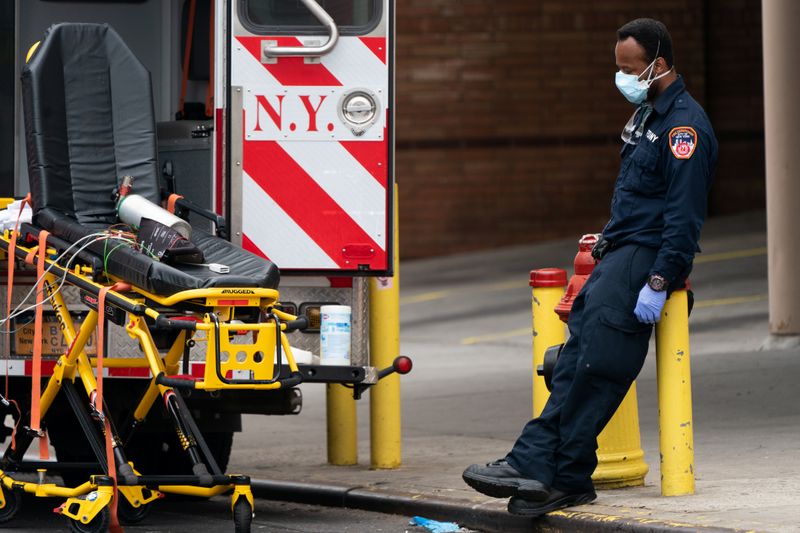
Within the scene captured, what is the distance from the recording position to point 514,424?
9.93 metres

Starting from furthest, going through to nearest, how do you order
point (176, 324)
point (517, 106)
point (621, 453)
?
point (517, 106)
point (621, 453)
point (176, 324)

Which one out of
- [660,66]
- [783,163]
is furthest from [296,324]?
[783,163]

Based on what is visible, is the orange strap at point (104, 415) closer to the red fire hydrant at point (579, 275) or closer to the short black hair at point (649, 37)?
the red fire hydrant at point (579, 275)

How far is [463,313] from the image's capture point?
55.5ft

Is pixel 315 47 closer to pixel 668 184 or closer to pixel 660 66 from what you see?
pixel 660 66

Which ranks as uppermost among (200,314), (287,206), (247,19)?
(247,19)

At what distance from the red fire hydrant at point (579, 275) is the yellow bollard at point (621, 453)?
18.8 inches

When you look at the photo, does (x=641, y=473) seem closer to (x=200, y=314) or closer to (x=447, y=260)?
(x=200, y=314)

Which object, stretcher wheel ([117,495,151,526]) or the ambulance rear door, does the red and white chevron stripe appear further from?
stretcher wheel ([117,495,151,526])

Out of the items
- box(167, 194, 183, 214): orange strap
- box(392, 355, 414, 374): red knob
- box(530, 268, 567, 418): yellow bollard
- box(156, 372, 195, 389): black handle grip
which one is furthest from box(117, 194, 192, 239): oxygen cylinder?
box(530, 268, 567, 418): yellow bollard

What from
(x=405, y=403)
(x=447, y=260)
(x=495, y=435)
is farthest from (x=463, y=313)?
(x=495, y=435)

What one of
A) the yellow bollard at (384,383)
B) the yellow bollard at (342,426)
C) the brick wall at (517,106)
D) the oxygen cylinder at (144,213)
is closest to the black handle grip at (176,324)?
the oxygen cylinder at (144,213)

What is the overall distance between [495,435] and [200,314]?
340 cm

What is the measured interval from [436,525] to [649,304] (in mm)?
1406
